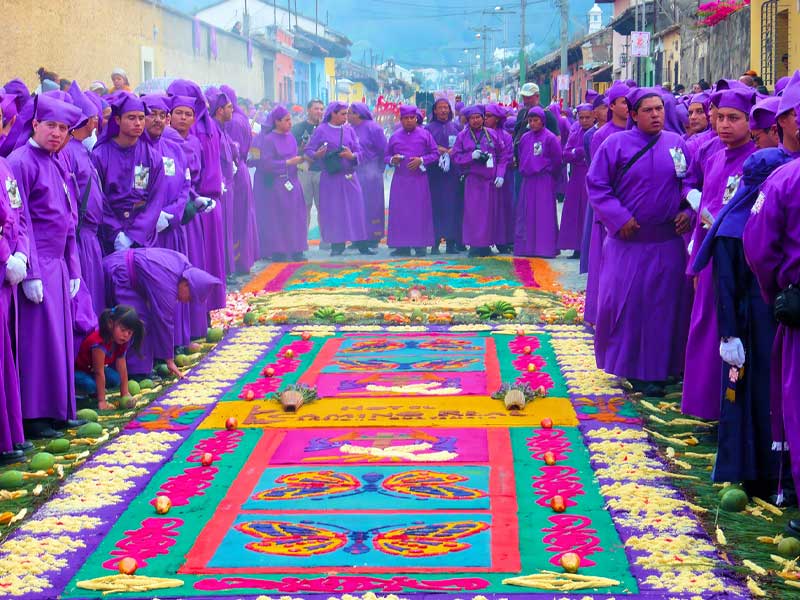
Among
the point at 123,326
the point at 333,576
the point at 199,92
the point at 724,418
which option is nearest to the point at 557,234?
the point at 199,92

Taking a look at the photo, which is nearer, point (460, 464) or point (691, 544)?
point (691, 544)

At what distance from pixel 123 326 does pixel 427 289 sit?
531 cm

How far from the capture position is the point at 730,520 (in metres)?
5.84

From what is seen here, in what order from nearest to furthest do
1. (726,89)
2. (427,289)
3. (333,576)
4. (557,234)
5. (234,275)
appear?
(333,576) < (726,89) < (427,289) < (234,275) < (557,234)

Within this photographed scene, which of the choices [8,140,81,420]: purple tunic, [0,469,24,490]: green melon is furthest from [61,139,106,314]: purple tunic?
[0,469,24,490]: green melon

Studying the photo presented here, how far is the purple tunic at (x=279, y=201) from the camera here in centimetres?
1628

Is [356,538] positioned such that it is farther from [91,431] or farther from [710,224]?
[710,224]

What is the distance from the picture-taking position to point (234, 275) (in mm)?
14898

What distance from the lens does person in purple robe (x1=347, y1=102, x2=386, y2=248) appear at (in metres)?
17.6

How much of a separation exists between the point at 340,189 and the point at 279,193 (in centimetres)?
104

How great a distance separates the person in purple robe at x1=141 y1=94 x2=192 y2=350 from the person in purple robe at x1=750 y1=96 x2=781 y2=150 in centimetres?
466

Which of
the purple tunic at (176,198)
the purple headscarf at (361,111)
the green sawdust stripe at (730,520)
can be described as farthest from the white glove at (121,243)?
the purple headscarf at (361,111)

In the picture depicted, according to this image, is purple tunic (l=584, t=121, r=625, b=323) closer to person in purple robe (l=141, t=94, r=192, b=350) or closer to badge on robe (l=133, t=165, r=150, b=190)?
person in purple robe (l=141, t=94, r=192, b=350)

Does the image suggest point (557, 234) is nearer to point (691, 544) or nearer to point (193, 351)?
point (193, 351)
